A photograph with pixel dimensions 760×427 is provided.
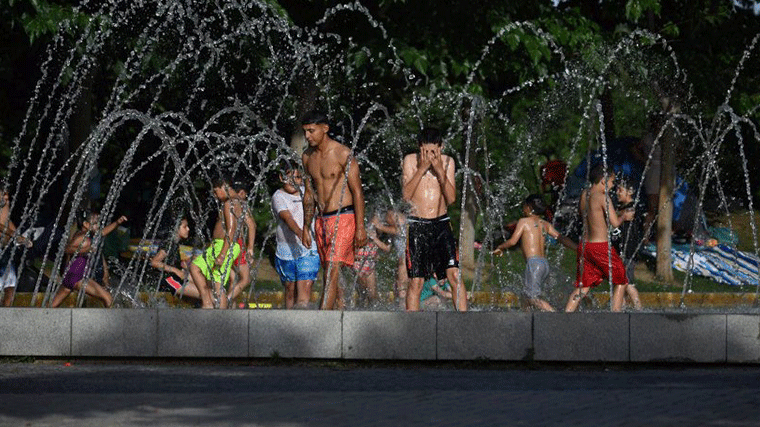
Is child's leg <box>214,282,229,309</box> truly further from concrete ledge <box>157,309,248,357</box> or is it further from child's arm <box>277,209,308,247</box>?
concrete ledge <box>157,309,248,357</box>

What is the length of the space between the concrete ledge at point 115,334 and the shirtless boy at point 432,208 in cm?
280

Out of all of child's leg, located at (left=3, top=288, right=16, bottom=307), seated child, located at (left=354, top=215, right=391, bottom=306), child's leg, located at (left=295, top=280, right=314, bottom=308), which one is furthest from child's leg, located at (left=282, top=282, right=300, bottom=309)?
child's leg, located at (left=3, top=288, right=16, bottom=307)

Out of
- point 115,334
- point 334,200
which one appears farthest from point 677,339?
point 115,334

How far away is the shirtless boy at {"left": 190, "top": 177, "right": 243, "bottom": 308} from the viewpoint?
15211mm

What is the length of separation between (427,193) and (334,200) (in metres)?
0.97

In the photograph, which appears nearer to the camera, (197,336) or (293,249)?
(197,336)

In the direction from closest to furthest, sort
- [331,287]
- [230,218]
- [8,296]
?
[331,287], [230,218], [8,296]

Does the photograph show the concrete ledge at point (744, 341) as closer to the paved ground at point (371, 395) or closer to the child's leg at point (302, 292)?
the paved ground at point (371, 395)

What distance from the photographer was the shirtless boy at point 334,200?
1281 centimetres

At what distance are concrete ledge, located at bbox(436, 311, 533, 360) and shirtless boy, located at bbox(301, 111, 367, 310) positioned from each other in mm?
1883

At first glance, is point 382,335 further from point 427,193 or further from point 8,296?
point 8,296

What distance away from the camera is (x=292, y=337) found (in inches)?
432

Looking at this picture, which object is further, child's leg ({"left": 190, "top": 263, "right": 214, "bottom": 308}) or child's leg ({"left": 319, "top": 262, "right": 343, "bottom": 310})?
child's leg ({"left": 190, "top": 263, "right": 214, "bottom": 308})

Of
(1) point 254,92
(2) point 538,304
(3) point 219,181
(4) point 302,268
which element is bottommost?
(2) point 538,304
